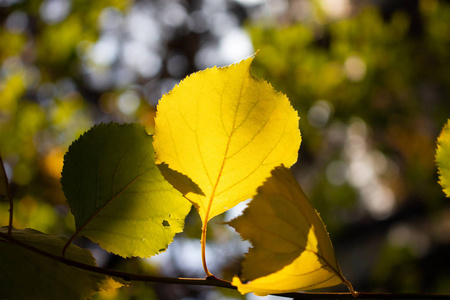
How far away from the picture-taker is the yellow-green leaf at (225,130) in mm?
193

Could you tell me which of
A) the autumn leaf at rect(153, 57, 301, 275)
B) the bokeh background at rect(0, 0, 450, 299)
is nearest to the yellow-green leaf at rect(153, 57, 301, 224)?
the autumn leaf at rect(153, 57, 301, 275)

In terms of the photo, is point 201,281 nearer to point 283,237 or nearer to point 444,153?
point 283,237

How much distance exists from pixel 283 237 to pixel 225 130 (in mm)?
62

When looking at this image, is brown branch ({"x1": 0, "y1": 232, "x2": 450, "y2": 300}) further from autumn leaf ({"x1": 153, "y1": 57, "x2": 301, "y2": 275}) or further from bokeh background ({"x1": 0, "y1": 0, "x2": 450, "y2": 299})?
bokeh background ({"x1": 0, "y1": 0, "x2": 450, "y2": 299})

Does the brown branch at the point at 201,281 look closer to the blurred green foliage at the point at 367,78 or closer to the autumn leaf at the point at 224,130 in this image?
the autumn leaf at the point at 224,130

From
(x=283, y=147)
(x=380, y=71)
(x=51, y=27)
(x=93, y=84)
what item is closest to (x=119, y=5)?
(x=51, y=27)

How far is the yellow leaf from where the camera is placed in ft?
0.56

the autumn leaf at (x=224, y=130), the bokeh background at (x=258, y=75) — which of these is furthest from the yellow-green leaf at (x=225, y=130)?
the bokeh background at (x=258, y=75)

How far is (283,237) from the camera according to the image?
177 mm

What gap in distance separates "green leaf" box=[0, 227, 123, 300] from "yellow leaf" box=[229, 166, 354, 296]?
9cm

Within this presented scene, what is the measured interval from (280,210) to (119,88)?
2.12m

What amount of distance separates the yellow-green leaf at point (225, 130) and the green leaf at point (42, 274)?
74mm

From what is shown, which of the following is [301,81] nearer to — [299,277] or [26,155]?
[26,155]

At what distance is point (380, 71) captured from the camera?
1445 millimetres
